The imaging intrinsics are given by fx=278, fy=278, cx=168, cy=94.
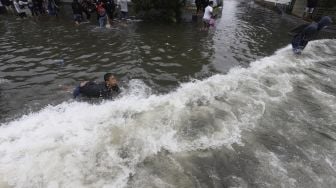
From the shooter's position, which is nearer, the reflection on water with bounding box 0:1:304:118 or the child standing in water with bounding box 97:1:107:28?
the reflection on water with bounding box 0:1:304:118

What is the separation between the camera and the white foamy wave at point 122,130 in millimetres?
5121

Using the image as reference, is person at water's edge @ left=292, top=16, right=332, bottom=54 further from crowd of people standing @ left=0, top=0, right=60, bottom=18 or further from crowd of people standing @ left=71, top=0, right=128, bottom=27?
crowd of people standing @ left=0, top=0, right=60, bottom=18

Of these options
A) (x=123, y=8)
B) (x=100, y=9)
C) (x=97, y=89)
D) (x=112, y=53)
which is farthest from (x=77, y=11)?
(x=97, y=89)

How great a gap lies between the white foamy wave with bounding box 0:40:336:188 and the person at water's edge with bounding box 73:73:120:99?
0.30 meters

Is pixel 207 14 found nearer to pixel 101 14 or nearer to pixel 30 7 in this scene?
pixel 101 14

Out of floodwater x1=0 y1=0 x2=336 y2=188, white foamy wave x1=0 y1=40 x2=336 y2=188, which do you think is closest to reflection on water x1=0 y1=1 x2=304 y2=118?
floodwater x1=0 y1=0 x2=336 y2=188

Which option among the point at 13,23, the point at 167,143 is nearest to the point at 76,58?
the point at 167,143

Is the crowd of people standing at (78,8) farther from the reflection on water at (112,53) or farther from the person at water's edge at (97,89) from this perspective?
the person at water's edge at (97,89)

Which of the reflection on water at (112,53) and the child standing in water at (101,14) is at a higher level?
the child standing in water at (101,14)

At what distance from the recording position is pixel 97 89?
7.56m

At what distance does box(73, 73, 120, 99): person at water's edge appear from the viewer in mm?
7543

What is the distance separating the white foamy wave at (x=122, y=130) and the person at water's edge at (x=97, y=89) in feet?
1.00

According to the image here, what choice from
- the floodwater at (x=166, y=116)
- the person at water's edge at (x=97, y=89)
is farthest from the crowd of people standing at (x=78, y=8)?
the person at water's edge at (x=97, y=89)

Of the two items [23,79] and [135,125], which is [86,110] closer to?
[135,125]
